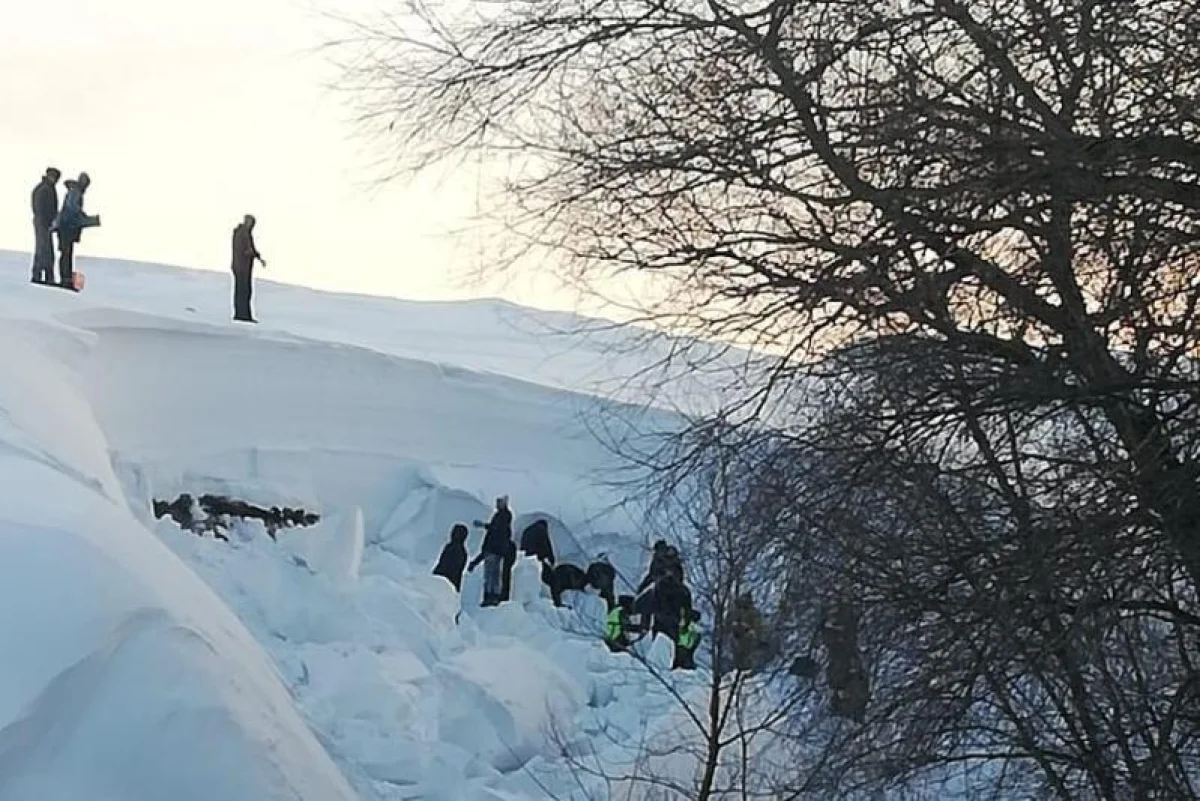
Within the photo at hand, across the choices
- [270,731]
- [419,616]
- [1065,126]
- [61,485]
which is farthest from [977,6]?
[419,616]

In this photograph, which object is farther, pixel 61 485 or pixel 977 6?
pixel 61 485

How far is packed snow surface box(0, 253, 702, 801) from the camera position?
602 cm

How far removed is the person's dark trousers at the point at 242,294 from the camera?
20.3 m

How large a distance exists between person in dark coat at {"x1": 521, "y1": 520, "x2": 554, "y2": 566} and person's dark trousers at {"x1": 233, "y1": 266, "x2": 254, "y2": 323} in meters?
4.51

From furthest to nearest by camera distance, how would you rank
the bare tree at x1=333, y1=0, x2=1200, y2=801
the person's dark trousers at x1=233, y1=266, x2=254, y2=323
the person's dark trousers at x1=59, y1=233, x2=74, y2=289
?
the person's dark trousers at x1=233, y1=266, x2=254, y2=323 < the person's dark trousers at x1=59, y1=233, x2=74, y2=289 < the bare tree at x1=333, y1=0, x2=1200, y2=801

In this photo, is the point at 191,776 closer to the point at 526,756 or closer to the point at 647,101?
the point at 647,101

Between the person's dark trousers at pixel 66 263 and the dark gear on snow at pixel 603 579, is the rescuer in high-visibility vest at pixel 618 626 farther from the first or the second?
the person's dark trousers at pixel 66 263

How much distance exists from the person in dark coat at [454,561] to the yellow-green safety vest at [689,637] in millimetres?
3584

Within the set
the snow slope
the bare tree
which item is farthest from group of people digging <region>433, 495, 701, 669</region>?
the bare tree


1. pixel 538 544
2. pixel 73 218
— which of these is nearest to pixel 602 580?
pixel 538 544

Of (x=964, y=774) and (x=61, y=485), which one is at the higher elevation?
Result: (x=61, y=485)

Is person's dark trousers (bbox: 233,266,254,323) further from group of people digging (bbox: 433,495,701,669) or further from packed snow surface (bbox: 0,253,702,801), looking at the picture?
group of people digging (bbox: 433,495,701,669)

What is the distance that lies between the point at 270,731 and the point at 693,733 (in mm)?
8041

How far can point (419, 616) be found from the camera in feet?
51.1
